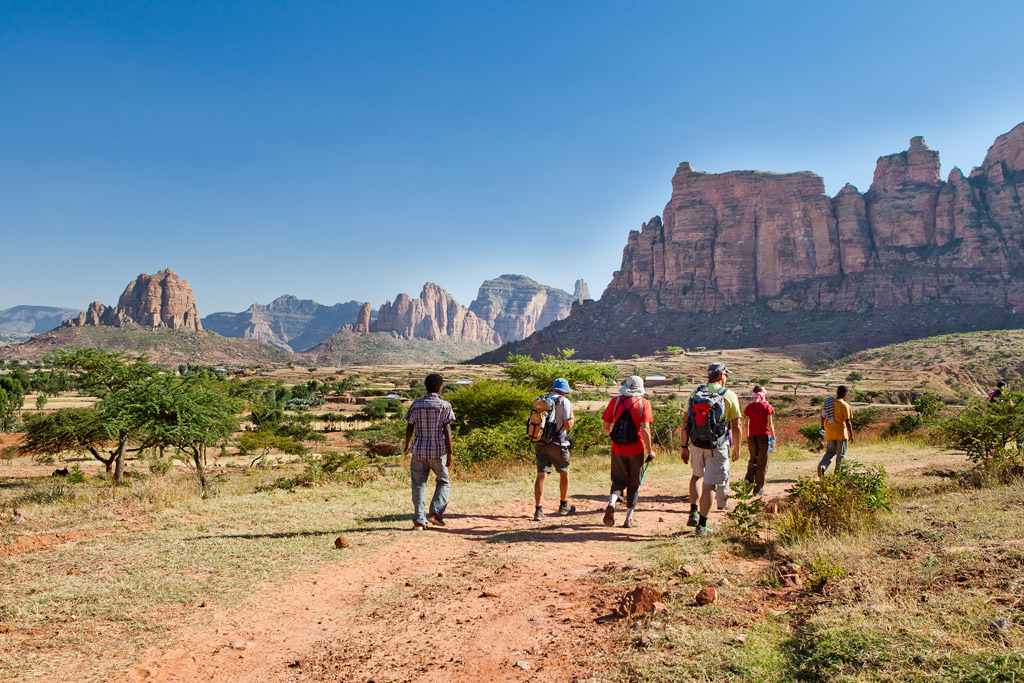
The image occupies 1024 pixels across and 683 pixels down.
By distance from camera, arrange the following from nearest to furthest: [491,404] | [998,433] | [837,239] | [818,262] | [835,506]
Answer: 1. [835,506]
2. [998,433]
3. [491,404]
4. [818,262]
5. [837,239]

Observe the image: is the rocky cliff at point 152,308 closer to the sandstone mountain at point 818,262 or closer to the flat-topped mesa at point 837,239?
the sandstone mountain at point 818,262

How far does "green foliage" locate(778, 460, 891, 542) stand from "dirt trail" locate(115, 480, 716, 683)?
161 cm

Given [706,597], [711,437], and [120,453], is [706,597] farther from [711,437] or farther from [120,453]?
[120,453]

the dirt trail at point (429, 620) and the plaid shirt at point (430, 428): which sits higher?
the plaid shirt at point (430, 428)

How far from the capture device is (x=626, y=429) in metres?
6.99

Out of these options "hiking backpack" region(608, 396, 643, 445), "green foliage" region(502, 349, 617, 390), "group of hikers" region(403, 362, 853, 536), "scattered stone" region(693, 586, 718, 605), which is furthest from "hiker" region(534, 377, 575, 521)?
"green foliage" region(502, 349, 617, 390)

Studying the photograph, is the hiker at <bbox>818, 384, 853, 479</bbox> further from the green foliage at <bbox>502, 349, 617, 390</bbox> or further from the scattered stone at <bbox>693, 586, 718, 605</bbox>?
the green foliage at <bbox>502, 349, 617, 390</bbox>

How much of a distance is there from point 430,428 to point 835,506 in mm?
4941

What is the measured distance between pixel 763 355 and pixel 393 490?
87830 mm

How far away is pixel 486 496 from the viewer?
9930mm

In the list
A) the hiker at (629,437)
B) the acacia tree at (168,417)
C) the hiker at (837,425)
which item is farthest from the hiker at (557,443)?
the acacia tree at (168,417)

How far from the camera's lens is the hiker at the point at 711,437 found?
22.2 ft

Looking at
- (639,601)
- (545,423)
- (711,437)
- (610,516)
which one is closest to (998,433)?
(711,437)

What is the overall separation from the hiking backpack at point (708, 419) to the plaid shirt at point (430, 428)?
3.15 metres
